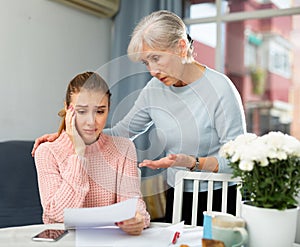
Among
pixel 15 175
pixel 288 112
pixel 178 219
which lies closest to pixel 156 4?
pixel 288 112

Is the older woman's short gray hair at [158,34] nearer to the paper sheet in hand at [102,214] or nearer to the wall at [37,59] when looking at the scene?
the paper sheet in hand at [102,214]

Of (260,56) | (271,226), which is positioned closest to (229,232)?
(271,226)

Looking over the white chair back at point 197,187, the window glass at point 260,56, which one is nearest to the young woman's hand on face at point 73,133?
the white chair back at point 197,187

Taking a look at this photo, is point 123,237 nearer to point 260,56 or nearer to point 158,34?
point 158,34

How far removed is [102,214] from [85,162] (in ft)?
0.86

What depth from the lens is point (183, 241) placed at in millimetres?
1113

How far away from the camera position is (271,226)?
952mm

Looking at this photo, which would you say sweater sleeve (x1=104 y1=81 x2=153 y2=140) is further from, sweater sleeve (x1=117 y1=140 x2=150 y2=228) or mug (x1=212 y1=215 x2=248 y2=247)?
mug (x1=212 y1=215 x2=248 y2=247)

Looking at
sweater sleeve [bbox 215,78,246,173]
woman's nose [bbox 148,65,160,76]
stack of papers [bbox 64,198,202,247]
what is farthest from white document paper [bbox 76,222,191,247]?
woman's nose [bbox 148,65,160,76]

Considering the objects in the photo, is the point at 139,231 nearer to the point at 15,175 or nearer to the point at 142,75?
the point at 142,75

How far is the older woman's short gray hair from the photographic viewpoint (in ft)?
4.23

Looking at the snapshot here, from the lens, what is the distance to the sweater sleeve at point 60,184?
122 cm

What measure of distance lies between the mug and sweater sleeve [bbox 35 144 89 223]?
1.41 feet

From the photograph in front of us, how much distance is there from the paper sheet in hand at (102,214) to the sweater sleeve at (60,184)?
130 millimetres
